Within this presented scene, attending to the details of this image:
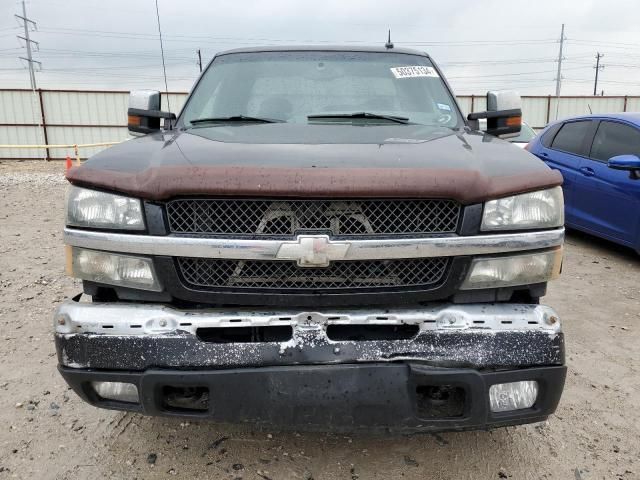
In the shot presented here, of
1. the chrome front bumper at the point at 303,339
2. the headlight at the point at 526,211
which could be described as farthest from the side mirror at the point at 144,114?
the headlight at the point at 526,211

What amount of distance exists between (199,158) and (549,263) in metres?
1.40

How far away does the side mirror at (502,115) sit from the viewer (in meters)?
3.17

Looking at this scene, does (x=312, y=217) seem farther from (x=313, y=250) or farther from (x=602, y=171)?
(x=602, y=171)

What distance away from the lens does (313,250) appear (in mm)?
1847

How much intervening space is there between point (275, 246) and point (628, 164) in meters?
4.77

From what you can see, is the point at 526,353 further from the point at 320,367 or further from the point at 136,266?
the point at 136,266

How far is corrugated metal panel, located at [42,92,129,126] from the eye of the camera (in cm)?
2292

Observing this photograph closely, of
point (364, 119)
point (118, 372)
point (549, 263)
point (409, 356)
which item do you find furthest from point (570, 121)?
point (118, 372)

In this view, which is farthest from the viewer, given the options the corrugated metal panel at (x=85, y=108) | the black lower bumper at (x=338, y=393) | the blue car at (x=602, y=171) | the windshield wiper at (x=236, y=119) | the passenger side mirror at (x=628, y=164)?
the corrugated metal panel at (x=85, y=108)

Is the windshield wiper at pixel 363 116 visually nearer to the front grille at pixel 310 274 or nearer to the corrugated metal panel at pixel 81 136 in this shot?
the front grille at pixel 310 274


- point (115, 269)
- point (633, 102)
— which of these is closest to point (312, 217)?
point (115, 269)

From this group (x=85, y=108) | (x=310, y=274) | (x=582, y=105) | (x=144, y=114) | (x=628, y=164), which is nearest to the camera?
(x=310, y=274)

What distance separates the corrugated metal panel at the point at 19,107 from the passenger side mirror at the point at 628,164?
77.0 feet

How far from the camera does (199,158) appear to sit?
79.8 inches
